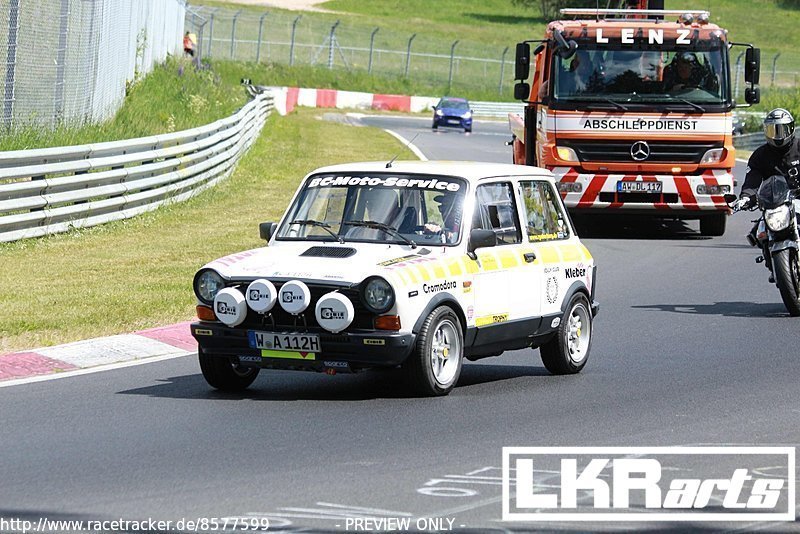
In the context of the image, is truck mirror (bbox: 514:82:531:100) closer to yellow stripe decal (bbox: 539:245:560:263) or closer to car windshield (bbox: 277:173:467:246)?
yellow stripe decal (bbox: 539:245:560:263)

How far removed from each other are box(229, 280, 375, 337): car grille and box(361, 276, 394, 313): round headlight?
0.17 ft

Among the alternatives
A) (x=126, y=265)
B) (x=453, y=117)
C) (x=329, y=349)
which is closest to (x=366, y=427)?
(x=329, y=349)

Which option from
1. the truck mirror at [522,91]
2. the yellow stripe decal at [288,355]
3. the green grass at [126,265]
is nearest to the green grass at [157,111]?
the green grass at [126,265]

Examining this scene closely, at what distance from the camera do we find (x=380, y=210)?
10414 mm

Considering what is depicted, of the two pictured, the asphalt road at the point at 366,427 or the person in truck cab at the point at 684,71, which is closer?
the asphalt road at the point at 366,427

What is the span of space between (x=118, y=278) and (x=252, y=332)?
6031 mm

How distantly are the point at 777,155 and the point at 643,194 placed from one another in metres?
6.40

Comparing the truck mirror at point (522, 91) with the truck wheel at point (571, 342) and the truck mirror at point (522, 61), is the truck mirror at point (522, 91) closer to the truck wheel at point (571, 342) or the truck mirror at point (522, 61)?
the truck mirror at point (522, 61)

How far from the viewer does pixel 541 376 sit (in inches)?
434

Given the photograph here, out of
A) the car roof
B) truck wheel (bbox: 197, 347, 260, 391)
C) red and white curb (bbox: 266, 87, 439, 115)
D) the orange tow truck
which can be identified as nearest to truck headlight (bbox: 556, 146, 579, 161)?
the orange tow truck

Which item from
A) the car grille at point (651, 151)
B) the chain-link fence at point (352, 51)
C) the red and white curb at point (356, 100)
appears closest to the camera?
the car grille at point (651, 151)

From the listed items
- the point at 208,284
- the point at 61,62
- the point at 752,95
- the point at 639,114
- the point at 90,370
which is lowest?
the point at 90,370

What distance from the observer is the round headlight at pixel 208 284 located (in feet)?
31.8

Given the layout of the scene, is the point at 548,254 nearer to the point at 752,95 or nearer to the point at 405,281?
the point at 405,281
